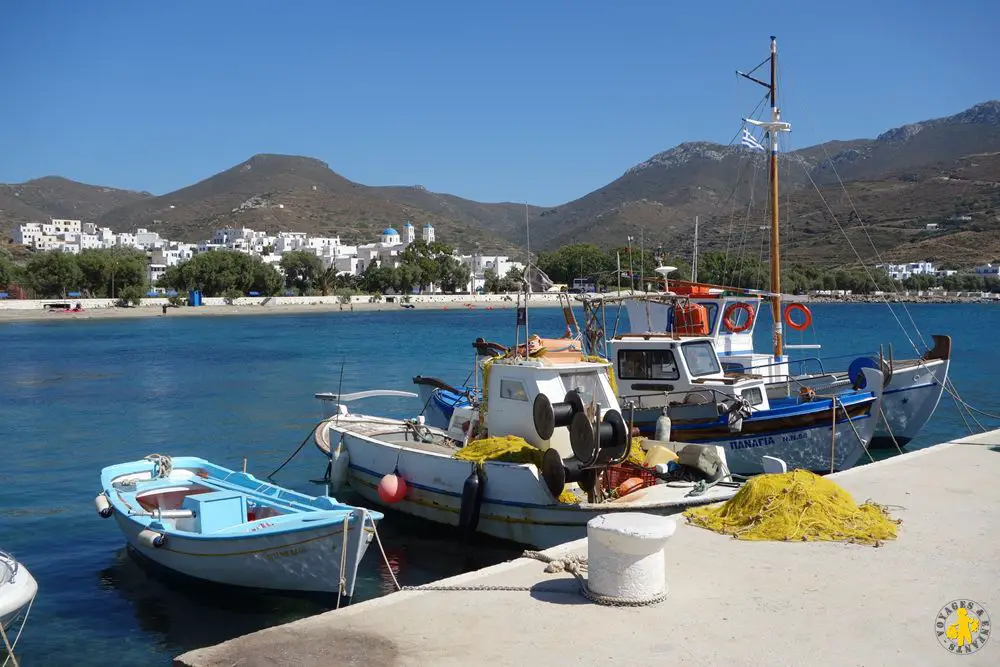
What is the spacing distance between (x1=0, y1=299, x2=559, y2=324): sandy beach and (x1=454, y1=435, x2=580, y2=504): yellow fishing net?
99799mm

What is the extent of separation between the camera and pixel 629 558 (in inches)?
312

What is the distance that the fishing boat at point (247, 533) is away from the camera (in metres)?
11.2

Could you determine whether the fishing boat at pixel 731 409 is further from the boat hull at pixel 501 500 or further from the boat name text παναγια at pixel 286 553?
the boat name text παναγια at pixel 286 553

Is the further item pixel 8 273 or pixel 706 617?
pixel 8 273

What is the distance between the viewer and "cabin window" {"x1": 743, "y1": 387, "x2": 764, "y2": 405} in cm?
1873

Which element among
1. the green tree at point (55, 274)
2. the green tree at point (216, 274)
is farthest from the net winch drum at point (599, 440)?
the green tree at point (216, 274)

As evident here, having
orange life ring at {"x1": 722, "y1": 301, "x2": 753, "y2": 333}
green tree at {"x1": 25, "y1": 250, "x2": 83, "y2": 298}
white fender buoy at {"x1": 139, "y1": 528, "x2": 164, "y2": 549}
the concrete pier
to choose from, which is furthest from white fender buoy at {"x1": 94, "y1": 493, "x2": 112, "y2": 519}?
green tree at {"x1": 25, "y1": 250, "x2": 83, "y2": 298}

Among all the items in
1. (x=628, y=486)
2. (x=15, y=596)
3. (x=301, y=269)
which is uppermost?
(x=301, y=269)

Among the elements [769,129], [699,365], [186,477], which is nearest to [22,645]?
[186,477]

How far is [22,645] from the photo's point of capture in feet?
37.0

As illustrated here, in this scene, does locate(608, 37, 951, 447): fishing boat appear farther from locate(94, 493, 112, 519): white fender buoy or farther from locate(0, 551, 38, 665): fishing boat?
locate(0, 551, 38, 665): fishing boat

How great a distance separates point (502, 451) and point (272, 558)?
162 inches

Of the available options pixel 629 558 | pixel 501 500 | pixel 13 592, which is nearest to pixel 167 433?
pixel 501 500

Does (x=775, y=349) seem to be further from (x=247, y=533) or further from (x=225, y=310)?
(x=225, y=310)
